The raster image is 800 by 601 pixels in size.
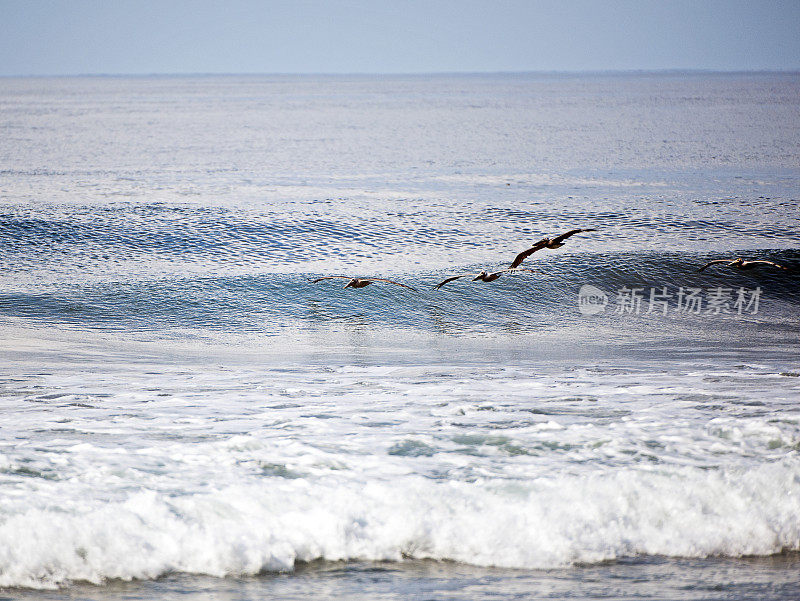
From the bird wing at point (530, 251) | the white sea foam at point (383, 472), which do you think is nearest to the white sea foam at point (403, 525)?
the white sea foam at point (383, 472)

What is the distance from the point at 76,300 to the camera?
1020 centimetres

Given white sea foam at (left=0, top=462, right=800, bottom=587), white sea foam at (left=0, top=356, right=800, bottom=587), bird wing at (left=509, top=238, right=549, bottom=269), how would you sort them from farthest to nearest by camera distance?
bird wing at (left=509, top=238, right=549, bottom=269)
white sea foam at (left=0, top=356, right=800, bottom=587)
white sea foam at (left=0, top=462, right=800, bottom=587)

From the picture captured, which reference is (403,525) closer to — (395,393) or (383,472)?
(383,472)

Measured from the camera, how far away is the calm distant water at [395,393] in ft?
13.0

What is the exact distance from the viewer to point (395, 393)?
655cm

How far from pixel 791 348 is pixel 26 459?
7.19 meters

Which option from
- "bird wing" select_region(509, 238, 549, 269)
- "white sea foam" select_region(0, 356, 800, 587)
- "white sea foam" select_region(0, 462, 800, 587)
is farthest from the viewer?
"bird wing" select_region(509, 238, 549, 269)

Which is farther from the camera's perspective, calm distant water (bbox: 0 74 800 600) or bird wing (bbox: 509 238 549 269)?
bird wing (bbox: 509 238 549 269)

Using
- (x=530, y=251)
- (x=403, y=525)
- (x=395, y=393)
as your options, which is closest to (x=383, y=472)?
(x=403, y=525)

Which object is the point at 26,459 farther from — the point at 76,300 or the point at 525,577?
A: the point at 76,300

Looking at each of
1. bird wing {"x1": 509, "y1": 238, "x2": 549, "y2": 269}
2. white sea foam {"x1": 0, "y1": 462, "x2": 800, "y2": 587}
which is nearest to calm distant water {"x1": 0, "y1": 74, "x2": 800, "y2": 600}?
white sea foam {"x1": 0, "y1": 462, "x2": 800, "y2": 587}

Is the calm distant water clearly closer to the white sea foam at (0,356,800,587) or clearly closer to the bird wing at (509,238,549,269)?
the white sea foam at (0,356,800,587)

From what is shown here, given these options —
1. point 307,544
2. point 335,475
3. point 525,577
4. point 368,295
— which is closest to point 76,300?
point 368,295

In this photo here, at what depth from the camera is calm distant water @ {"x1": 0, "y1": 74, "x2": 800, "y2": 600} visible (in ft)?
13.0
